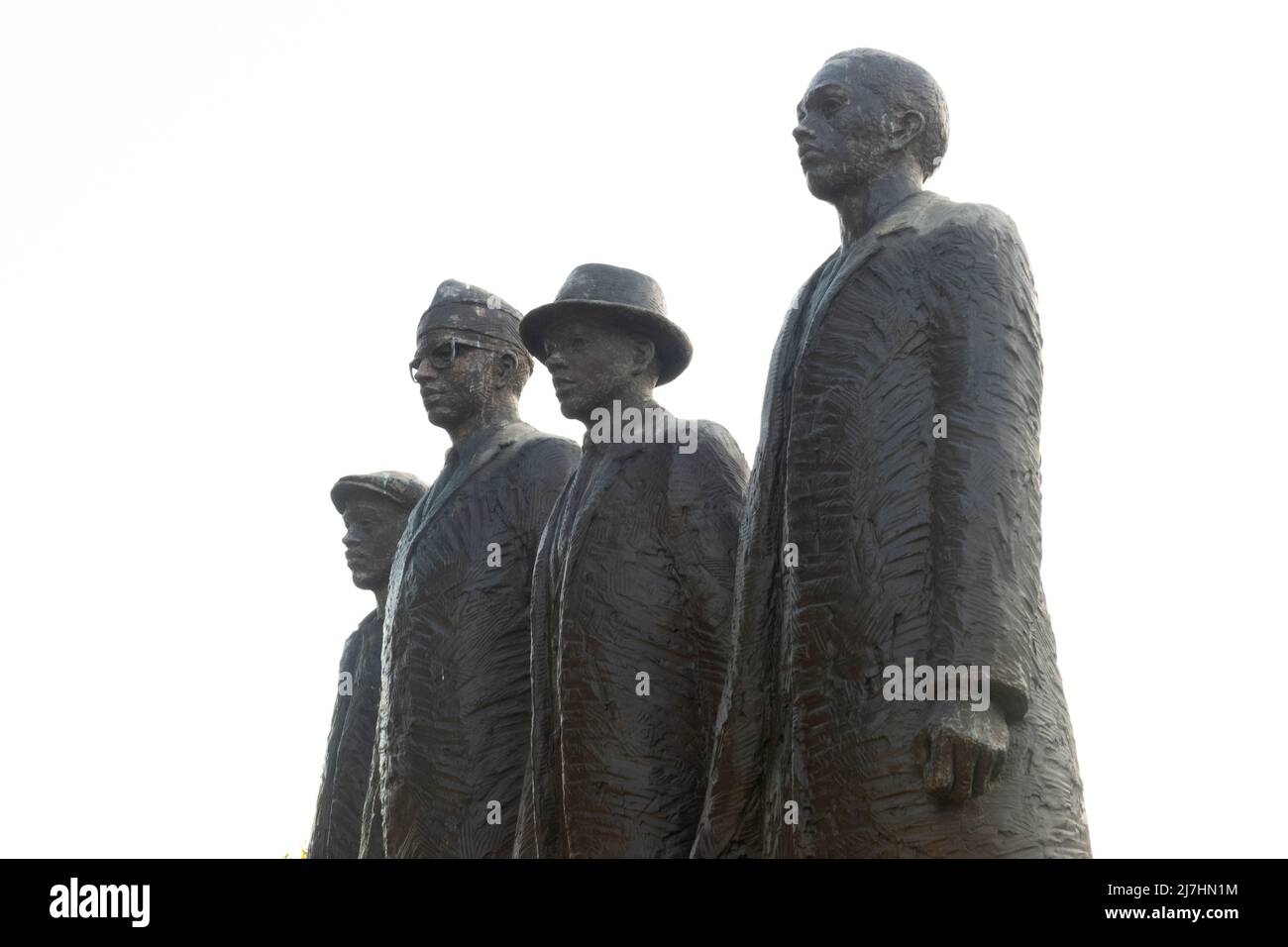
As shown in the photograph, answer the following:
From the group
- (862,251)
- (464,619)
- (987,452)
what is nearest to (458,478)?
(464,619)

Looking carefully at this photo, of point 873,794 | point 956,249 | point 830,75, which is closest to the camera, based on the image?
point 873,794

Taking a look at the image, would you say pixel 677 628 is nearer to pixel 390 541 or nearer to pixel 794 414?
pixel 794 414

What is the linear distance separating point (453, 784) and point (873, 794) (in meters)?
3.34

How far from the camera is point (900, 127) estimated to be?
9617 mm

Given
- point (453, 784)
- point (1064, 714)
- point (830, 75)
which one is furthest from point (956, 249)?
point (453, 784)

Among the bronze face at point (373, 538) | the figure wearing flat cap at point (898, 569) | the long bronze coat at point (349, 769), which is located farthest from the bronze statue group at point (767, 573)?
the bronze face at point (373, 538)

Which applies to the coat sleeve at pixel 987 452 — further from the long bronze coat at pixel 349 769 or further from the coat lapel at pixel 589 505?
the long bronze coat at pixel 349 769

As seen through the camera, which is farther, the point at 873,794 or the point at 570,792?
the point at 570,792

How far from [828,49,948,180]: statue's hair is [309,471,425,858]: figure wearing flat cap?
4.75 m

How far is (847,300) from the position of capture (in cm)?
912

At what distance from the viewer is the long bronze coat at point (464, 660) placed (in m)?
11.1

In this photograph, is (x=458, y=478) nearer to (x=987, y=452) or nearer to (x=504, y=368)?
(x=504, y=368)

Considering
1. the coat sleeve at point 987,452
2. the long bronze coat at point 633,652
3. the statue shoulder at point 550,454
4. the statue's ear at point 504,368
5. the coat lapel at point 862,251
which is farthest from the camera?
the statue's ear at point 504,368

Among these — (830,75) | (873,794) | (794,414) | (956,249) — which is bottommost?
(873,794)
